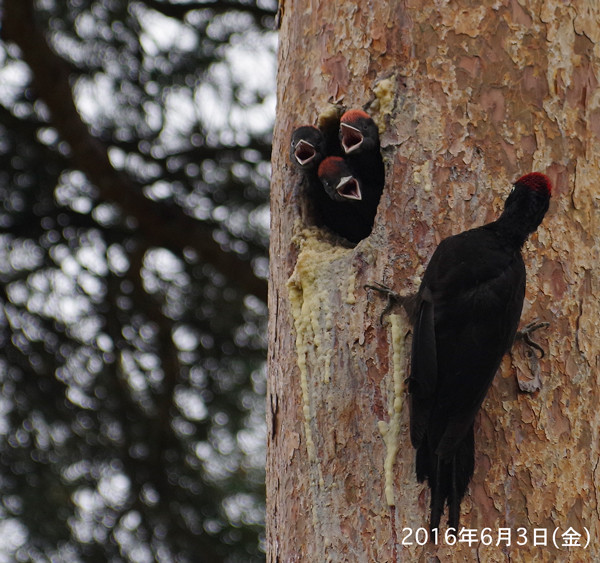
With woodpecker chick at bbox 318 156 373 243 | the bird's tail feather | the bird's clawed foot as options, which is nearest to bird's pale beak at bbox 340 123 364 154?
woodpecker chick at bbox 318 156 373 243

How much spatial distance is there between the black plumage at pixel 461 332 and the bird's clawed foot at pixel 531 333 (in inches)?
4.0

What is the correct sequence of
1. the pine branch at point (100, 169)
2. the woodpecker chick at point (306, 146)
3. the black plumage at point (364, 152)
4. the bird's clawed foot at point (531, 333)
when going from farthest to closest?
the pine branch at point (100, 169)
the woodpecker chick at point (306, 146)
the black plumage at point (364, 152)
the bird's clawed foot at point (531, 333)

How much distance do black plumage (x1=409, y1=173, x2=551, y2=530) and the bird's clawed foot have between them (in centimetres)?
10

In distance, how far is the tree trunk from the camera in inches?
68.1

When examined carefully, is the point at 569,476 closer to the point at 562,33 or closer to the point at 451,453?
the point at 451,453

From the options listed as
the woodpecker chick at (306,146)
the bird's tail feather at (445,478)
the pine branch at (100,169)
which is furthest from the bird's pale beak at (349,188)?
the pine branch at (100,169)

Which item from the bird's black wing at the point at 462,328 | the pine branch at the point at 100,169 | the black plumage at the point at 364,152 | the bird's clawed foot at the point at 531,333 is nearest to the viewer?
the bird's black wing at the point at 462,328

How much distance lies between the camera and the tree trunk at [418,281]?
1729 mm

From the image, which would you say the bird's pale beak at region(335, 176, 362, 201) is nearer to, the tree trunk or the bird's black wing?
the tree trunk

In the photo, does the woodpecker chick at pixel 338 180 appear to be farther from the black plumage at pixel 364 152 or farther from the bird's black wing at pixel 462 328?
the bird's black wing at pixel 462 328

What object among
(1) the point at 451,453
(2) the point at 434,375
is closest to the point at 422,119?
(2) the point at 434,375

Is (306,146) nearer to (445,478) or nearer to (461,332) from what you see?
(461,332)

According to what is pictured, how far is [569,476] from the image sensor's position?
1.77 meters

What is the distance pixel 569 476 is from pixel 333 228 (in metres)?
0.87
